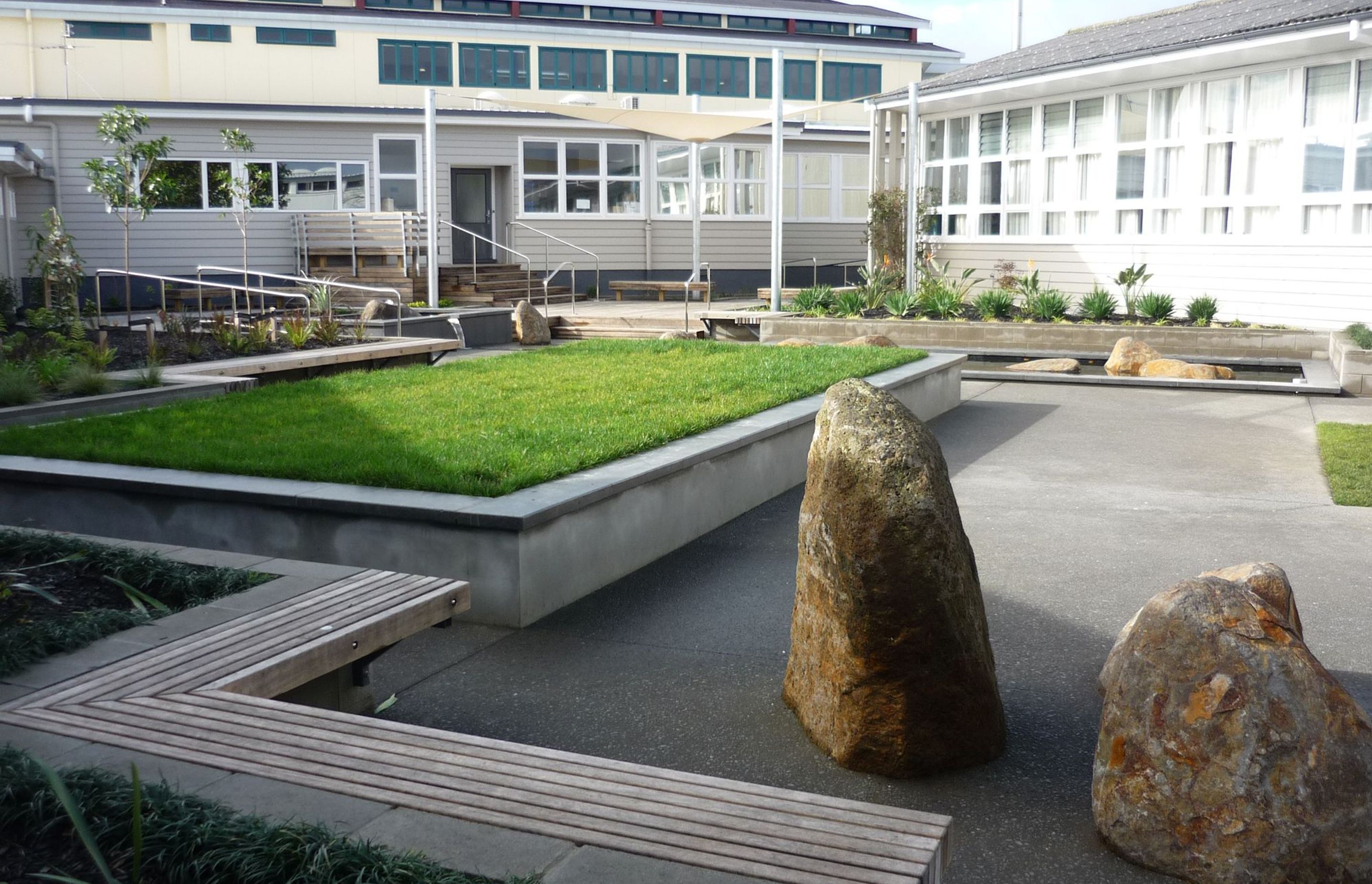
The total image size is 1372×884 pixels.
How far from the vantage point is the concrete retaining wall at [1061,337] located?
49.4 ft

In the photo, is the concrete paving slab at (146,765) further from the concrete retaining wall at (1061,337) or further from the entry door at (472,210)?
the entry door at (472,210)

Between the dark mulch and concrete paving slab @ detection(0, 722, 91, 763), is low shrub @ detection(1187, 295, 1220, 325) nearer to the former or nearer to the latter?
the dark mulch

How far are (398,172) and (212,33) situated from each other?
6.40 metres

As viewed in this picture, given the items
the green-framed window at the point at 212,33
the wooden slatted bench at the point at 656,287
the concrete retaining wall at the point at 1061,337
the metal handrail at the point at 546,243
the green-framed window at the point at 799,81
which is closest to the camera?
the concrete retaining wall at the point at 1061,337

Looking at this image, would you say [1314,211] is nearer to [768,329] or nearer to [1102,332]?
[1102,332]

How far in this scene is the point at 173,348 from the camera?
520 inches

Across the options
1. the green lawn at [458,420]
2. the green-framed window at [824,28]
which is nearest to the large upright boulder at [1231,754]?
the green lawn at [458,420]

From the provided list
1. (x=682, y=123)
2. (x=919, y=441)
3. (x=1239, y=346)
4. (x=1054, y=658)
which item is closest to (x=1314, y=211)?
(x=1239, y=346)

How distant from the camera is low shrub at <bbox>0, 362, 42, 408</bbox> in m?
9.18

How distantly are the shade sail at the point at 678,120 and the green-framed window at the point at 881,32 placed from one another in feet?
55.8

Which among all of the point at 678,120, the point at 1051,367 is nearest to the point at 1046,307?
the point at 1051,367

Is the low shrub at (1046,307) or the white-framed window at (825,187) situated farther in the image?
the white-framed window at (825,187)

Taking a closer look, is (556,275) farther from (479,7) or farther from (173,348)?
(173,348)

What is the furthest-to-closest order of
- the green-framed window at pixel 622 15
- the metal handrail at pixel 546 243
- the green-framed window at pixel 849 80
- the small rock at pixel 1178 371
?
the green-framed window at pixel 622 15
the green-framed window at pixel 849 80
the metal handrail at pixel 546 243
the small rock at pixel 1178 371
